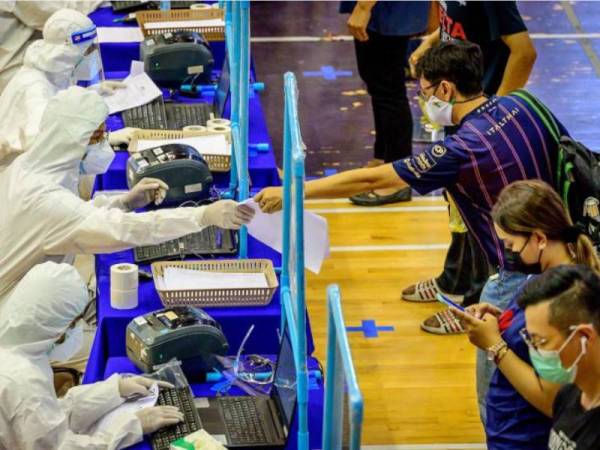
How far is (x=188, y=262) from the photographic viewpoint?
14.2 ft

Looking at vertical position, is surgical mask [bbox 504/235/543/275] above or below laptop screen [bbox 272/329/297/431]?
above

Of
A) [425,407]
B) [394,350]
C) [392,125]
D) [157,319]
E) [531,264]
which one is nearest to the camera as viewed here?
[531,264]

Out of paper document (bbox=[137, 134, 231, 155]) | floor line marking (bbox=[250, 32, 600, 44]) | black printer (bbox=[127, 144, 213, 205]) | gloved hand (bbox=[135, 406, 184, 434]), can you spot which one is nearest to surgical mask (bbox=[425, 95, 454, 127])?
black printer (bbox=[127, 144, 213, 205])

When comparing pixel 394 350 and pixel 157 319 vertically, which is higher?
pixel 157 319

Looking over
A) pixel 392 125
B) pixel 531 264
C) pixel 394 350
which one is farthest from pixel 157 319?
pixel 392 125

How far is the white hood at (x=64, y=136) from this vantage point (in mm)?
4508

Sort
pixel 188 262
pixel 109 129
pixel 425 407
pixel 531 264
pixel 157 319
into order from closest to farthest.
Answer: pixel 531 264, pixel 157 319, pixel 188 262, pixel 425 407, pixel 109 129

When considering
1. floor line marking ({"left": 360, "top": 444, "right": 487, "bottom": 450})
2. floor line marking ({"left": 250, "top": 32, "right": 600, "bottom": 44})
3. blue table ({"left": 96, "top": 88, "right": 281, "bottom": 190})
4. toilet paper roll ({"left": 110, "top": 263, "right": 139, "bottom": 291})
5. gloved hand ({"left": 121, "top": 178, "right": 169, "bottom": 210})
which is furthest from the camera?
floor line marking ({"left": 250, "top": 32, "right": 600, "bottom": 44})

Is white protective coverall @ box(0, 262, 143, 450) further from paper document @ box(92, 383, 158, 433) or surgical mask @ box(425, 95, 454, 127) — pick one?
surgical mask @ box(425, 95, 454, 127)

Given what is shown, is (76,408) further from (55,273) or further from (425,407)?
(425,407)

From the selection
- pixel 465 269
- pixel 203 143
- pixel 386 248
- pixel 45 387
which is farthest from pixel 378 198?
pixel 45 387

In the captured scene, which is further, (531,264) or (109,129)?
(109,129)

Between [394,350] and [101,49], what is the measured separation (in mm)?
2628

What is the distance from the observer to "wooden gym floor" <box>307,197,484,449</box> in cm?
480
